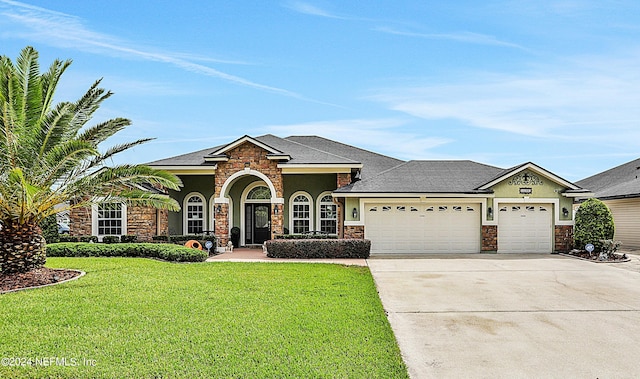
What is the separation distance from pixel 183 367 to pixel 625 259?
1632 centimetres

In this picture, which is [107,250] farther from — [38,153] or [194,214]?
[38,153]

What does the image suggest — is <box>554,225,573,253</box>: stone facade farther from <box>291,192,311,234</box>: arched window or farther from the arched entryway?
the arched entryway

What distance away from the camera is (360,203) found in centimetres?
1820

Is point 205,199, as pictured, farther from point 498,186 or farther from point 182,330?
point 182,330

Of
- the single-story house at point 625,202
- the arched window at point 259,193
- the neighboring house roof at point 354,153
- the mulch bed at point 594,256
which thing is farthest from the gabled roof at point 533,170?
the arched window at point 259,193

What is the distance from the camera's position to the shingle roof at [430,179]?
59.6 ft

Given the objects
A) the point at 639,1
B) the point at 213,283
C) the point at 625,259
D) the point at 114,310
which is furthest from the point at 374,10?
the point at 625,259

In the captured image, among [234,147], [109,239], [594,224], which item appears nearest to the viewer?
[594,224]

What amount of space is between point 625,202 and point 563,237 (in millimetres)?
6081

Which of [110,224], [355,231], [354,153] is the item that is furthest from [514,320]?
[354,153]

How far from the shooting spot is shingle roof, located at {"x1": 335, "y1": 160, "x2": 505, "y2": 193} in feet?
59.6

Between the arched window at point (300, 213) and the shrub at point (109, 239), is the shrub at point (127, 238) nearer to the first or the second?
the shrub at point (109, 239)

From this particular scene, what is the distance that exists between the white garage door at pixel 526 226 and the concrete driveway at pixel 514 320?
4.48m

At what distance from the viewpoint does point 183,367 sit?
207 inches
